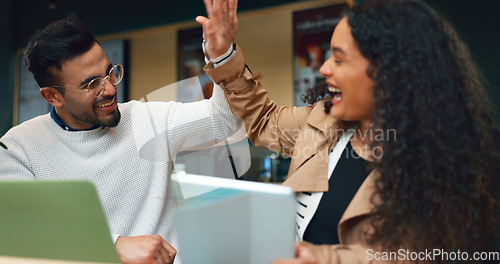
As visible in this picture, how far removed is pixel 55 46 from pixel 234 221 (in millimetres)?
1001

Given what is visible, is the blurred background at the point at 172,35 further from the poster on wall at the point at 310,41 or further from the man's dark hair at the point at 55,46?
the man's dark hair at the point at 55,46

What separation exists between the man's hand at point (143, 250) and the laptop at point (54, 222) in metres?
0.26

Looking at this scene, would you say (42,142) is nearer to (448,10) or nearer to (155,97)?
(155,97)

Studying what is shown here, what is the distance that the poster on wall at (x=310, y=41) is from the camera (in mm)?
3305

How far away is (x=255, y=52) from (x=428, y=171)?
2660 millimetres

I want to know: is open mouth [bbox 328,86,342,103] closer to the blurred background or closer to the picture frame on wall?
the blurred background

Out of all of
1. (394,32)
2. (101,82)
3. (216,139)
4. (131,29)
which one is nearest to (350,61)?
(394,32)

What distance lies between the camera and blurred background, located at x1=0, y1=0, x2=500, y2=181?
121 inches

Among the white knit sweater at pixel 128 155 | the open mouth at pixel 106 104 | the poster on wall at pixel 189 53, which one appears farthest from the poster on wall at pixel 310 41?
the open mouth at pixel 106 104

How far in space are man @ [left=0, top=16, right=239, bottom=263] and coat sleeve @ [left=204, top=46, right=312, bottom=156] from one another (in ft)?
0.50

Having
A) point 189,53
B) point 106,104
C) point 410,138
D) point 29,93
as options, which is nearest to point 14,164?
point 106,104

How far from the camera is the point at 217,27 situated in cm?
115

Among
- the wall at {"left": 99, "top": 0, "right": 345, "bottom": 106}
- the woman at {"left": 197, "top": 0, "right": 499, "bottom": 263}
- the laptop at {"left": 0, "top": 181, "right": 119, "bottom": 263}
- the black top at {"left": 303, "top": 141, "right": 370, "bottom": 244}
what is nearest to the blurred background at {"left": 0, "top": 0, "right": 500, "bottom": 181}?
the wall at {"left": 99, "top": 0, "right": 345, "bottom": 106}

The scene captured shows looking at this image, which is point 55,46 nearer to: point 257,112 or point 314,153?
point 257,112
